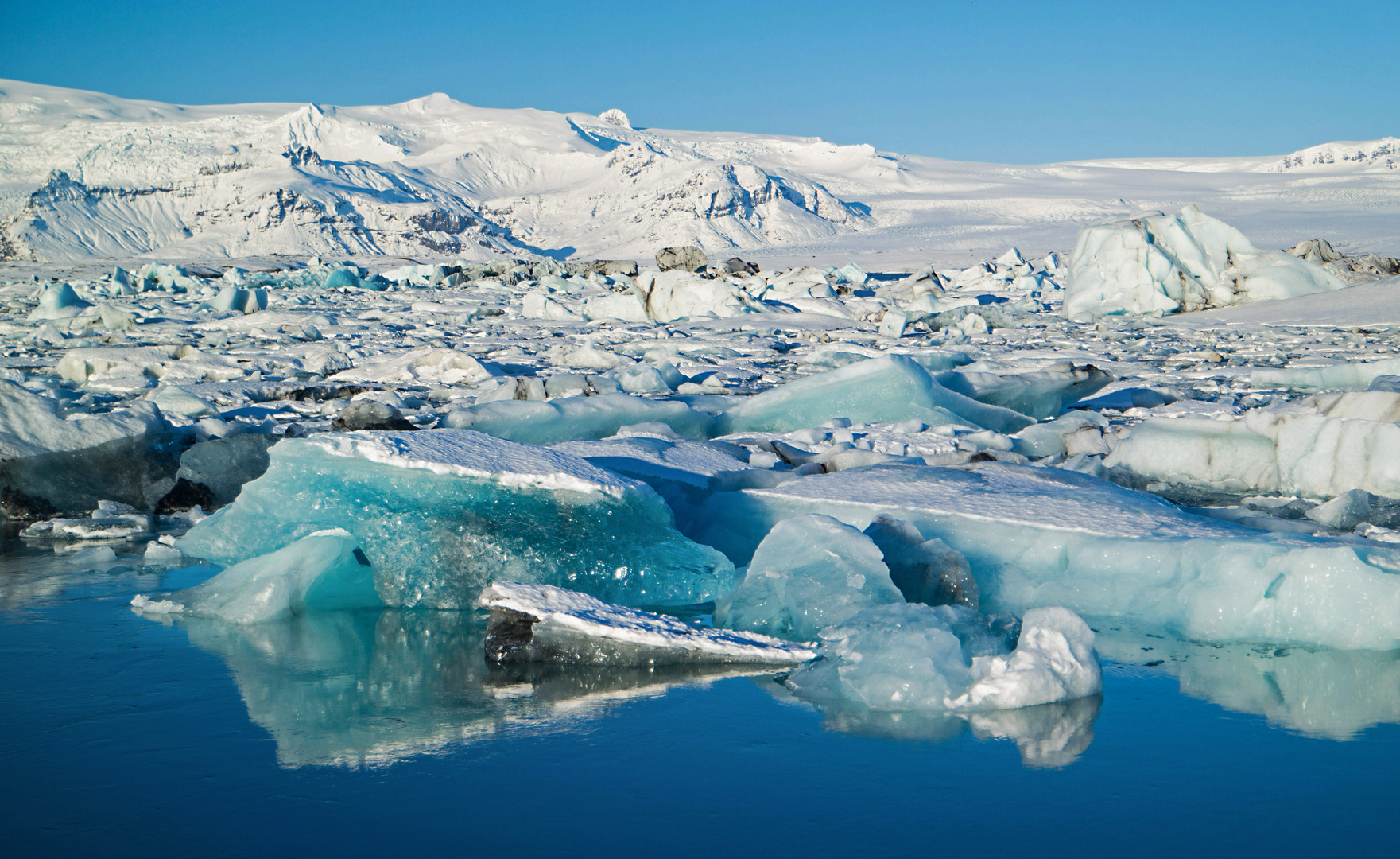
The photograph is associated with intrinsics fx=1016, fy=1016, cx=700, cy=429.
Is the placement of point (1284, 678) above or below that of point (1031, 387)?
→ below

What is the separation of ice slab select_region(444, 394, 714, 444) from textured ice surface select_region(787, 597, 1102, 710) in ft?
8.71

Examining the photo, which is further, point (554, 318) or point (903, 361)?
point (554, 318)

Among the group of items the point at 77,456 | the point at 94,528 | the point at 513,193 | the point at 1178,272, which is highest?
the point at 513,193

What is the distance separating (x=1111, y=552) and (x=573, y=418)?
2.72 m

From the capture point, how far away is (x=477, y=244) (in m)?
45.3

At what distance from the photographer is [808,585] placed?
2535 mm

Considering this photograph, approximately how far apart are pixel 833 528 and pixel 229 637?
160 centimetres

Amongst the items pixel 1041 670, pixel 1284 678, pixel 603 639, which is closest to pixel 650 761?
pixel 603 639

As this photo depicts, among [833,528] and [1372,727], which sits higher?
[833,528]

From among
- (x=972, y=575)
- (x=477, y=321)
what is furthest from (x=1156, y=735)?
(x=477, y=321)

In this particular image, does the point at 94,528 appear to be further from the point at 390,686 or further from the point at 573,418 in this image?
the point at 390,686

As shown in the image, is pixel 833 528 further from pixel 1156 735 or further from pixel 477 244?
pixel 477 244

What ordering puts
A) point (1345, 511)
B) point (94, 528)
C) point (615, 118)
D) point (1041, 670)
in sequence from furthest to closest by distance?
1. point (615, 118)
2. point (94, 528)
3. point (1345, 511)
4. point (1041, 670)

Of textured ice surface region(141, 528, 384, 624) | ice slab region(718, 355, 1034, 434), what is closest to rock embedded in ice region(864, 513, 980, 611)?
textured ice surface region(141, 528, 384, 624)
